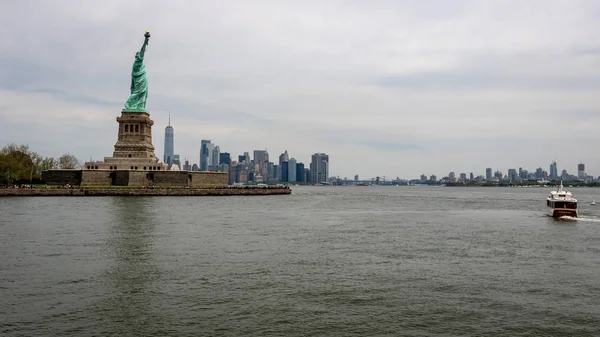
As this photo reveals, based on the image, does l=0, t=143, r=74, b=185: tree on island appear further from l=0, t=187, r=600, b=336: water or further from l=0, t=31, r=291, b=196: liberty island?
l=0, t=187, r=600, b=336: water

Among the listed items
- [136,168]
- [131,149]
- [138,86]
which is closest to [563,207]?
[136,168]

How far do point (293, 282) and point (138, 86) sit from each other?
300ft

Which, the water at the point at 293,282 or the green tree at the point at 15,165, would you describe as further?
the green tree at the point at 15,165

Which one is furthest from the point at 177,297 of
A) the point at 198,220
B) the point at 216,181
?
the point at 216,181

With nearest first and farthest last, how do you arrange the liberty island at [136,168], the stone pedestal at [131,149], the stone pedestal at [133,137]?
the liberty island at [136,168] → the stone pedestal at [131,149] → the stone pedestal at [133,137]

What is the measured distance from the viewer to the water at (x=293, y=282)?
1839 centimetres

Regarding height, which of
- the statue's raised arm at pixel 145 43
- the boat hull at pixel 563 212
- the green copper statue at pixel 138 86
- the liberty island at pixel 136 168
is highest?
the statue's raised arm at pixel 145 43

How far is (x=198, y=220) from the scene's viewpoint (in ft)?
170

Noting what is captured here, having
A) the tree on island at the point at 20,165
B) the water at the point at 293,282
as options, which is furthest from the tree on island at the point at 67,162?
the water at the point at 293,282

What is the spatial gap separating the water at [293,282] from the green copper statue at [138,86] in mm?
65745

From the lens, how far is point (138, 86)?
107500 mm

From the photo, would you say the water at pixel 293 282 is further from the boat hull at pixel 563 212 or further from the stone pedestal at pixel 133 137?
the stone pedestal at pixel 133 137

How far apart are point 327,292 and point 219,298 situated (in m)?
4.47

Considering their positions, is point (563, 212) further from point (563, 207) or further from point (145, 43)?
point (145, 43)
